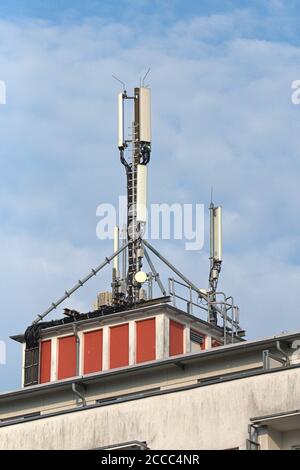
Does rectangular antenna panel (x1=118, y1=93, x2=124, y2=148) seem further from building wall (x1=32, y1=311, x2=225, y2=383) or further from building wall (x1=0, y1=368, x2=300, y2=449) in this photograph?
building wall (x1=0, y1=368, x2=300, y2=449)

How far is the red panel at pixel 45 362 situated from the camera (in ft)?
274

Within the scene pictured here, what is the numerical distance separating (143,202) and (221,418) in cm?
3891

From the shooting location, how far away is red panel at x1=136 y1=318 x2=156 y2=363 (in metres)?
79.4

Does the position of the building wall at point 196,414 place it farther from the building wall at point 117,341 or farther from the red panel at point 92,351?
the red panel at point 92,351

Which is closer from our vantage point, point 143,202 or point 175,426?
point 175,426

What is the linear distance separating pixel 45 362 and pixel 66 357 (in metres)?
1.63

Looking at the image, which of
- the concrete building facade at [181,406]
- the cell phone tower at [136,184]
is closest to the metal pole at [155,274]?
the cell phone tower at [136,184]

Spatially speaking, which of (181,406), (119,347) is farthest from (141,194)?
(181,406)

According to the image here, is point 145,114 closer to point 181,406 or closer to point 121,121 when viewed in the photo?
point 121,121
